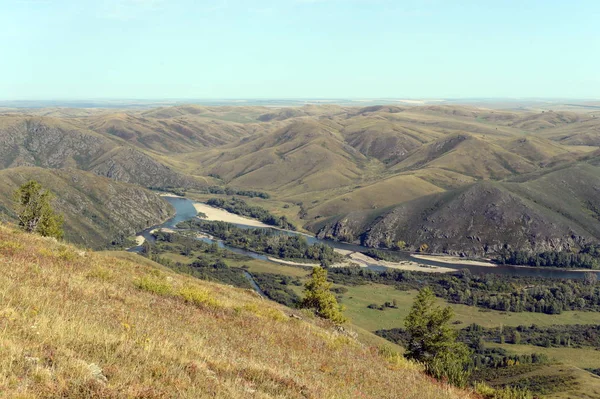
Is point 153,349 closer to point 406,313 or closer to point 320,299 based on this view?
point 320,299

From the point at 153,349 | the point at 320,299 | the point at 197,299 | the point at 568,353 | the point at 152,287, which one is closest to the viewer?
the point at 153,349

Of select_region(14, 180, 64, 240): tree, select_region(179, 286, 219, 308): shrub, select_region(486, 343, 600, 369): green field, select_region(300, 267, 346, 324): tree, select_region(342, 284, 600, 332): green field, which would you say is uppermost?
select_region(179, 286, 219, 308): shrub

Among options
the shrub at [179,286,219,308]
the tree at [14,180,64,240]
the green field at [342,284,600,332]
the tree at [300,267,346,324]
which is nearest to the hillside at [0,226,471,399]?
the shrub at [179,286,219,308]

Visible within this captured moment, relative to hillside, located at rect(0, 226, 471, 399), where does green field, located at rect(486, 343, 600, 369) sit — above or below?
below

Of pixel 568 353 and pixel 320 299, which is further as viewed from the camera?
pixel 568 353

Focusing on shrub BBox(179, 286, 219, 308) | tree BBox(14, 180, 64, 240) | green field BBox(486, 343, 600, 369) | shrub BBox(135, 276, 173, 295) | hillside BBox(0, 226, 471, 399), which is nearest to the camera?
hillside BBox(0, 226, 471, 399)

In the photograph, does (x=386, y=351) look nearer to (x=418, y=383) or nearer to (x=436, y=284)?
(x=418, y=383)

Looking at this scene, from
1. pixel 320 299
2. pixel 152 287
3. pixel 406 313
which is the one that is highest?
pixel 152 287

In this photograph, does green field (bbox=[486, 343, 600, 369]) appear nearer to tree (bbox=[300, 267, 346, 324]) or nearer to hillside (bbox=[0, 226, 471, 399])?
tree (bbox=[300, 267, 346, 324])

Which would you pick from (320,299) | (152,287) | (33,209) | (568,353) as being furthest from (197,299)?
(568,353)
